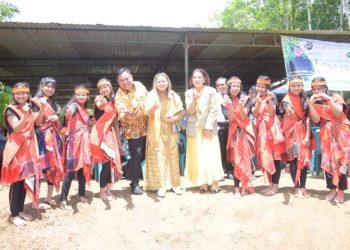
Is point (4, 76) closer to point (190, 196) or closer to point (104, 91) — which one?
point (104, 91)

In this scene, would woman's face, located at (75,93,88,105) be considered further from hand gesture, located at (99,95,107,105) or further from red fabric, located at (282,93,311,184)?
red fabric, located at (282,93,311,184)

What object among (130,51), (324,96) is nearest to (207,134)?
(324,96)

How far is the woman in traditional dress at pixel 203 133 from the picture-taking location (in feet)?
15.7

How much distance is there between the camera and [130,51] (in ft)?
29.7

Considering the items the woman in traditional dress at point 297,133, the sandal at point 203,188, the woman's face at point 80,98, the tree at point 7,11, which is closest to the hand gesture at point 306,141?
the woman in traditional dress at point 297,133

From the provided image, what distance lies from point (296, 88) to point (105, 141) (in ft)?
8.48

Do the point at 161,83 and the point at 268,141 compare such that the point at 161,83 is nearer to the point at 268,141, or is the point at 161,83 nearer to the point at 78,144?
the point at 78,144

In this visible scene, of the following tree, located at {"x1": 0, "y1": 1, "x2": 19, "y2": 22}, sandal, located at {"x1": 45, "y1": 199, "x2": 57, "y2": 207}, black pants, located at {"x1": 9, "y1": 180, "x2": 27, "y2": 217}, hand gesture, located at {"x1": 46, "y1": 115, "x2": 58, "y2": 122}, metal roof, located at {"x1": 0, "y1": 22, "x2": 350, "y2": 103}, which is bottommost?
sandal, located at {"x1": 45, "y1": 199, "x2": 57, "y2": 207}

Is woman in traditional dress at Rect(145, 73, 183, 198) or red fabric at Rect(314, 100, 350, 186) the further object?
woman in traditional dress at Rect(145, 73, 183, 198)

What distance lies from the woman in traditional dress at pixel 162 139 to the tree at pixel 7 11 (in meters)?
10.8

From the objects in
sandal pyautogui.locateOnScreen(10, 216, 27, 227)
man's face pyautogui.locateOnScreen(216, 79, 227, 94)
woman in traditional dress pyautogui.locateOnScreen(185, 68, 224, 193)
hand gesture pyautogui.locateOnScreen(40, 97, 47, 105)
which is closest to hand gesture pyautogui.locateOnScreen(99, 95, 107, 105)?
hand gesture pyautogui.locateOnScreen(40, 97, 47, 105)

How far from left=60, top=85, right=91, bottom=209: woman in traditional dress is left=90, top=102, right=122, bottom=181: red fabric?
0.09 meters

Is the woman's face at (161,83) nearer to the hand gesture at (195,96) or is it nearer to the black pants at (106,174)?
the hand gesture at (195,96)

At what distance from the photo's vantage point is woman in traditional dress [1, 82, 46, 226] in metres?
3.85
